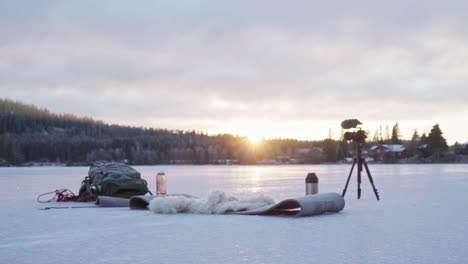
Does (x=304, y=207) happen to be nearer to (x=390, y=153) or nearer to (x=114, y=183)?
(x=114, y=183)

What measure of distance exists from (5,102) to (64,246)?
208 metres

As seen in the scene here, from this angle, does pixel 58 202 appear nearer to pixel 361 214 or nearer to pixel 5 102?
pixel 361 214

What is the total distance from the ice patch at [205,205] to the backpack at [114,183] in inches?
106

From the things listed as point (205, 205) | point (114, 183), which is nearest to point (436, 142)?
point (114, 183)

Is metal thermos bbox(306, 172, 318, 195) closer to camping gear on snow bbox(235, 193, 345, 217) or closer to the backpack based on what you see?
camping gear on snow bbox(235, 193, 345, 217)

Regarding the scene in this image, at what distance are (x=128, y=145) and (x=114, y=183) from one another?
502 ft

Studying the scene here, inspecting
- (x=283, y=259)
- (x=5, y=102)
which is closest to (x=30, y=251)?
(x=283, y=259)

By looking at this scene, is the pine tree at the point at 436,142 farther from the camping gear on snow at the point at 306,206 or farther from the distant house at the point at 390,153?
the camping gear on snow at the point at 306,206

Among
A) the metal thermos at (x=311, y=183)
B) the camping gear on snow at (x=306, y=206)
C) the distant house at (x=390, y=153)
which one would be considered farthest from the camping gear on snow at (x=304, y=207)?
the distant house at (x=390, y=153)

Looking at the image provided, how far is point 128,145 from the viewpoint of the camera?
162500mm

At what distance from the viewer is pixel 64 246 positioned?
575cm

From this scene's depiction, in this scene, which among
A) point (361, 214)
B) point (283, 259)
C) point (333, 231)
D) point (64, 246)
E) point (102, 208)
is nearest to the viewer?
point (283, 259)

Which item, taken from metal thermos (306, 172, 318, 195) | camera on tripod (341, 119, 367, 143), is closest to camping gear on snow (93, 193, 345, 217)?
metal thermos (306, 172, 318, 195)

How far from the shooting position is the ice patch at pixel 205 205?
915 cm
